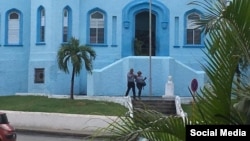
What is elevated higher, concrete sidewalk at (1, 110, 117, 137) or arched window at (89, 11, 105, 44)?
arched window at (89, 11, 105, 44)

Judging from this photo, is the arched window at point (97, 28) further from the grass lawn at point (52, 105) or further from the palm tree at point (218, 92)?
the palm tree at point (218, 92)

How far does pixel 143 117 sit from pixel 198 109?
0.37m

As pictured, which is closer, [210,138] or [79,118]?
[210,138]

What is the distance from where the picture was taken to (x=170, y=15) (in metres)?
34.9

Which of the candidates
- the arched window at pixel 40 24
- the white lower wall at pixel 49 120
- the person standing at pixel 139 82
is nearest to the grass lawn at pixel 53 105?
the white lower wall at pixel 49 120

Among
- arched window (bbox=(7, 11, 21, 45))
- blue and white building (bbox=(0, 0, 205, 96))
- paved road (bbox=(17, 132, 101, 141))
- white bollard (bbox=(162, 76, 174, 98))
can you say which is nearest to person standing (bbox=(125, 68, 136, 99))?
white bollard (bbox=(162, 76, 174, 98))

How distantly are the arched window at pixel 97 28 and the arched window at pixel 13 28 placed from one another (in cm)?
442

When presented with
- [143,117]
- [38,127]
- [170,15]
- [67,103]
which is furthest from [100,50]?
[143,117]

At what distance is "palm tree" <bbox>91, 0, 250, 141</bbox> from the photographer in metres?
3.71

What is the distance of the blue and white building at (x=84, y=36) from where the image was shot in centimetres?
3378

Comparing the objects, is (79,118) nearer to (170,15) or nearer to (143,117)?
(170,15)

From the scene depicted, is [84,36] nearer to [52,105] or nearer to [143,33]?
[143,33]

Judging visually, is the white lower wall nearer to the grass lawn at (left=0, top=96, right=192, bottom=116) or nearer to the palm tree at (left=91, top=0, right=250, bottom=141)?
the grass lawn at (left=0, top=96, right=192, bottom=116)

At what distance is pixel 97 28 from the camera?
35.4 metres
